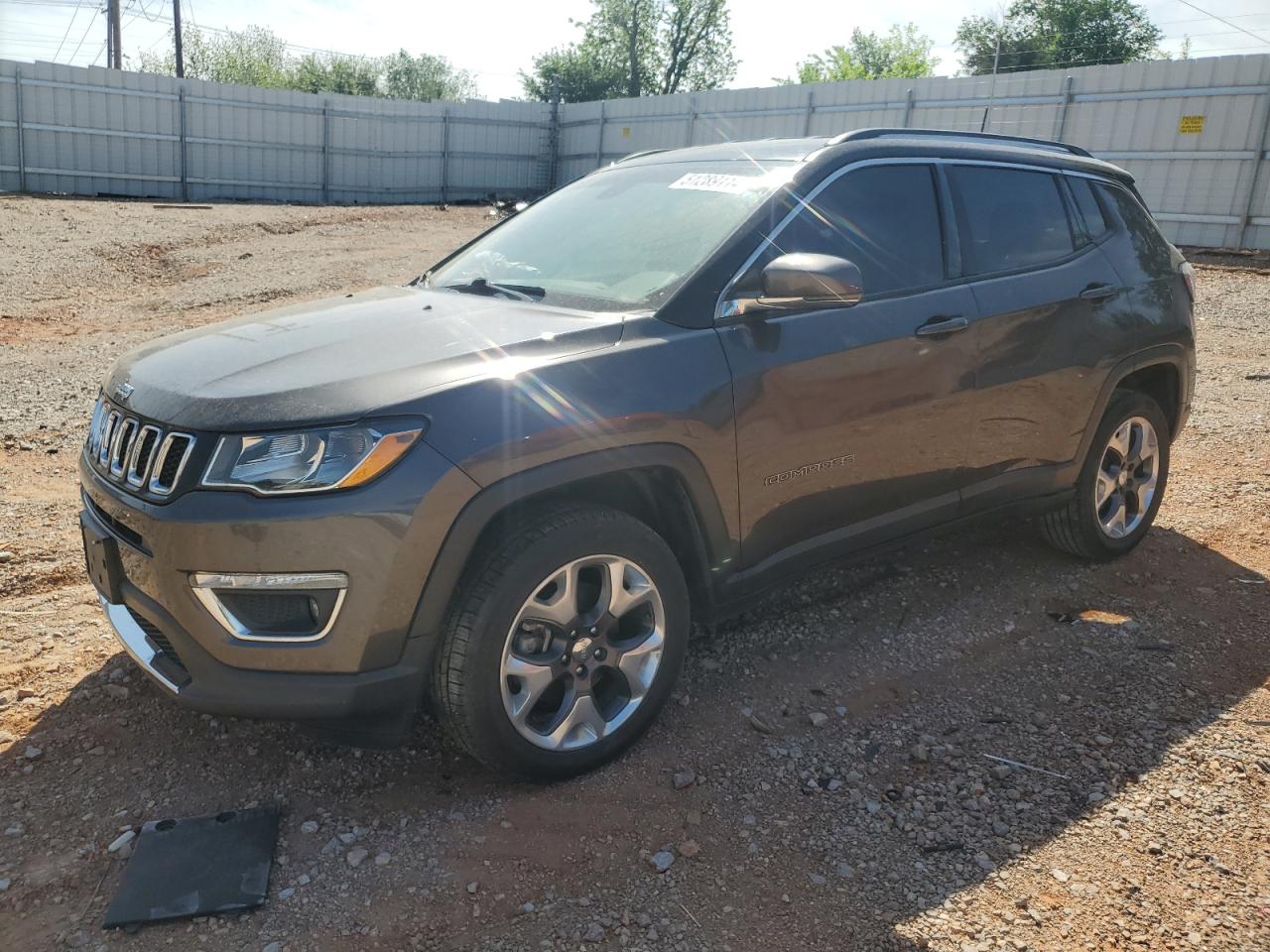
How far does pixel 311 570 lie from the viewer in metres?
2.45

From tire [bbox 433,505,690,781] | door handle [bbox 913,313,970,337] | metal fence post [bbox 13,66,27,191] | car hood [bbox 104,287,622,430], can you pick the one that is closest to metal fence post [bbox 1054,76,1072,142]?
door handle [bbox 913,313,970,337]

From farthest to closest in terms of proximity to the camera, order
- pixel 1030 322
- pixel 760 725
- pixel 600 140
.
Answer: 1. pixel 600 140
2. pixel 1030 322
3. pixel 760 725

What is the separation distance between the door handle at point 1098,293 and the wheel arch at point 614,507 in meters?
2.15

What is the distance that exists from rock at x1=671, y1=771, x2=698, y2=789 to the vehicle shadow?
0.01 m

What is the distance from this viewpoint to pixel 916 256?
3723 millimetres

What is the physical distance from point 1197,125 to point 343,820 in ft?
60.5

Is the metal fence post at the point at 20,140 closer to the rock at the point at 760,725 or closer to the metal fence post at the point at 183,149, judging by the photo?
the metal fence post at the point at 183,149

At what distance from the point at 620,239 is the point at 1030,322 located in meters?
1.69

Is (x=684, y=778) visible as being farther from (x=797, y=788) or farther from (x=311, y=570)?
(x=311, y=570)

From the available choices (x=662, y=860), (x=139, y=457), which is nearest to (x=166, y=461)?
(x=139, y=457)

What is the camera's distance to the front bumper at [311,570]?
8.00 ft

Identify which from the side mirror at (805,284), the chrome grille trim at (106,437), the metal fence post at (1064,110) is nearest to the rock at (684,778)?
the side mirror at (805,284)

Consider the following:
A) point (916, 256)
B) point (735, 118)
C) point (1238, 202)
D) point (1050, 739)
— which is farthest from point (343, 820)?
point (735, 118)

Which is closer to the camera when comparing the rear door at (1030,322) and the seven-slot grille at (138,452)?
the seven-slot grille at (138,452)
